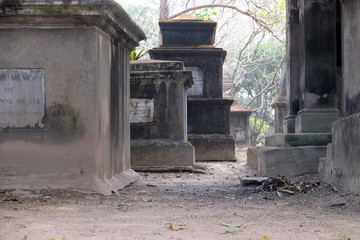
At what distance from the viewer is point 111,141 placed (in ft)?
17.5

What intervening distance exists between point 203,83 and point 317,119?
6615 millimetres

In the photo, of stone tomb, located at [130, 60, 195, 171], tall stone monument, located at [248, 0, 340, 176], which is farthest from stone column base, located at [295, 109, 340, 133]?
stone tomb, located at [130, 60, 195, 171]

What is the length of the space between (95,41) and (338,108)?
4.50m

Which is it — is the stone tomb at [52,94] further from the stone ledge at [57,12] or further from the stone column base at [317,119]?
the stone column base at [317,119]

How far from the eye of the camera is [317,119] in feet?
23.2

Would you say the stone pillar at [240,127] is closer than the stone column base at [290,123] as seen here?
No

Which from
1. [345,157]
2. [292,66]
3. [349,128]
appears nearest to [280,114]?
[292,66]

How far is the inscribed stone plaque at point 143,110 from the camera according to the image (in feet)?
28.9

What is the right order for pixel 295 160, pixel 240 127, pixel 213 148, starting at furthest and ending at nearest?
1. pixel 240 127
2. pixel 213 148
3. pixel 295 160

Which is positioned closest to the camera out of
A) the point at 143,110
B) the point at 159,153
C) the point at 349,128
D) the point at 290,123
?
the point at 349,128

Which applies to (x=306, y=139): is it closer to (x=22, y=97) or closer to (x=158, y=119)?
(x=158, y=119)

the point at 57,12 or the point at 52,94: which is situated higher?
the point at 57,12

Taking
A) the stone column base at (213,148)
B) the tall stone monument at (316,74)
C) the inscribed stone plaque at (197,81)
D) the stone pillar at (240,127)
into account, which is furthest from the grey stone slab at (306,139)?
the stone pillar at (240,127)

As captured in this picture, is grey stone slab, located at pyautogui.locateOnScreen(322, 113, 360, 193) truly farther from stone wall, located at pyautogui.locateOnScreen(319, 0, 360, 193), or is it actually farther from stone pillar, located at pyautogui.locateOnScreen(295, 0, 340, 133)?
stone pillar, located at pyautogui.locateOnScreen(295, 0, 340, 133)
